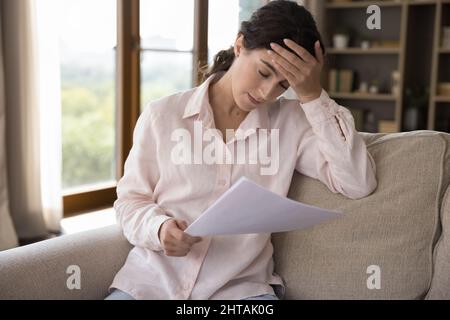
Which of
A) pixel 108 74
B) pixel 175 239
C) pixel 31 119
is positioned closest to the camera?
pixel 175 239

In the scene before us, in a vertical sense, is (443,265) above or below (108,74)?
below

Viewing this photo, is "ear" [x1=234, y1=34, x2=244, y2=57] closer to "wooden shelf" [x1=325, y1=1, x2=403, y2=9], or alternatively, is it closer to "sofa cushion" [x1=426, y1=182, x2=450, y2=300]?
"sofa cushion" [x1=426, y1=182, x2=450, y2=300]

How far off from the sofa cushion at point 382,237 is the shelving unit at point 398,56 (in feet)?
11.3

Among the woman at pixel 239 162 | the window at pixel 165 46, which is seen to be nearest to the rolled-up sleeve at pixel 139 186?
the woman at pixel 239 162

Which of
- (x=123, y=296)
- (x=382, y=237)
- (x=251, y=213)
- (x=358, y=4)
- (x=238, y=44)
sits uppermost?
(x=358, y=4)

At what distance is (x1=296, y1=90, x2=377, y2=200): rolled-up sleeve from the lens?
50.1 inches

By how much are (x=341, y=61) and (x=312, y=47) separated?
4.16 meters

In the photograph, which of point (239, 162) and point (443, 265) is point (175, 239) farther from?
point (443, 265)

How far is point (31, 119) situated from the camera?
2.89m

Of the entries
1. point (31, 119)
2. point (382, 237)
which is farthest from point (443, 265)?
point (31, 119)

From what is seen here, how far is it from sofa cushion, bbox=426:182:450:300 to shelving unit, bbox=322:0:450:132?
11.5 feet

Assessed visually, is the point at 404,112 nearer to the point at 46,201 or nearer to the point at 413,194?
the point at 46,201

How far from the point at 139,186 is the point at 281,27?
466 millimetres
